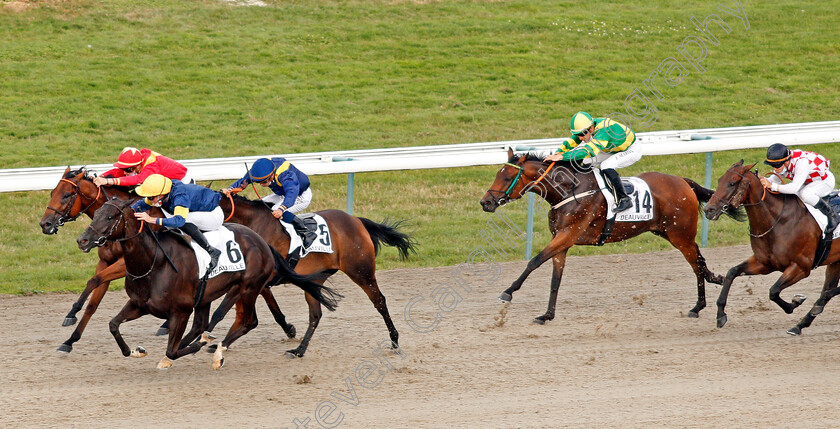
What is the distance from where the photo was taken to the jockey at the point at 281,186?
6695 mm

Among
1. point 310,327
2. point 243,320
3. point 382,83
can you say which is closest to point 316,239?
point 310,327

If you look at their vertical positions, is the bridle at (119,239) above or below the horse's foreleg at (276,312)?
above

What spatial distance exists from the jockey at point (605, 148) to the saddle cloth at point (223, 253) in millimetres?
2637

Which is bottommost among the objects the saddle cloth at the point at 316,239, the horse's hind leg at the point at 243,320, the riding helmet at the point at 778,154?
the horse's hind leg at the point at 243,320

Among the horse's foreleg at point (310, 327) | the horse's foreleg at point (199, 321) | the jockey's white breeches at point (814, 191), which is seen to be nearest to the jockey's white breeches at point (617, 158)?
the jockey's white breeches at point (814, 191)

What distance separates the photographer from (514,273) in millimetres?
8781

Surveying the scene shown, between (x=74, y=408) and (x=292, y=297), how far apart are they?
2833mm

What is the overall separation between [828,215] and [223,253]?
4102 millimetres

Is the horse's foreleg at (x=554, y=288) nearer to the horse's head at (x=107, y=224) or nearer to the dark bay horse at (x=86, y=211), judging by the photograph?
the dark bay horse at (x=86, y=211)

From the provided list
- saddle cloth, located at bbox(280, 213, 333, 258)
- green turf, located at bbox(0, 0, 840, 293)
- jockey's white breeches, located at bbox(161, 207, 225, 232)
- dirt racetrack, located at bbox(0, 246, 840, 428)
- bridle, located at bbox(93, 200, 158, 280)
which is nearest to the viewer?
dirt racetrack, located at bbox(0, 246, 840, 428)

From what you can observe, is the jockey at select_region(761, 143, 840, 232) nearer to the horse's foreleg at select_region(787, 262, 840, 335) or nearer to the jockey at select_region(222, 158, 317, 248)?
the horse's foreleg at select_region(787, 262, 840, 335)

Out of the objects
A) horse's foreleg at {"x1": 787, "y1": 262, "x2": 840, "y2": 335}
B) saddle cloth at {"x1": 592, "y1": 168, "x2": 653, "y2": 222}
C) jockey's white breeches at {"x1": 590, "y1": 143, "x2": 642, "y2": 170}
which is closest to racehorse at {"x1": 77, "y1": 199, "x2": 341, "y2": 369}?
saddle cloth at {"x1": 592, "y1": 168, "x2": 653, "y2": 222}

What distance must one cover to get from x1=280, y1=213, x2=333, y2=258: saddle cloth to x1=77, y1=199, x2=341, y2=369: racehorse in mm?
340

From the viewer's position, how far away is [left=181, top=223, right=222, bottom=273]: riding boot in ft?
19.6
